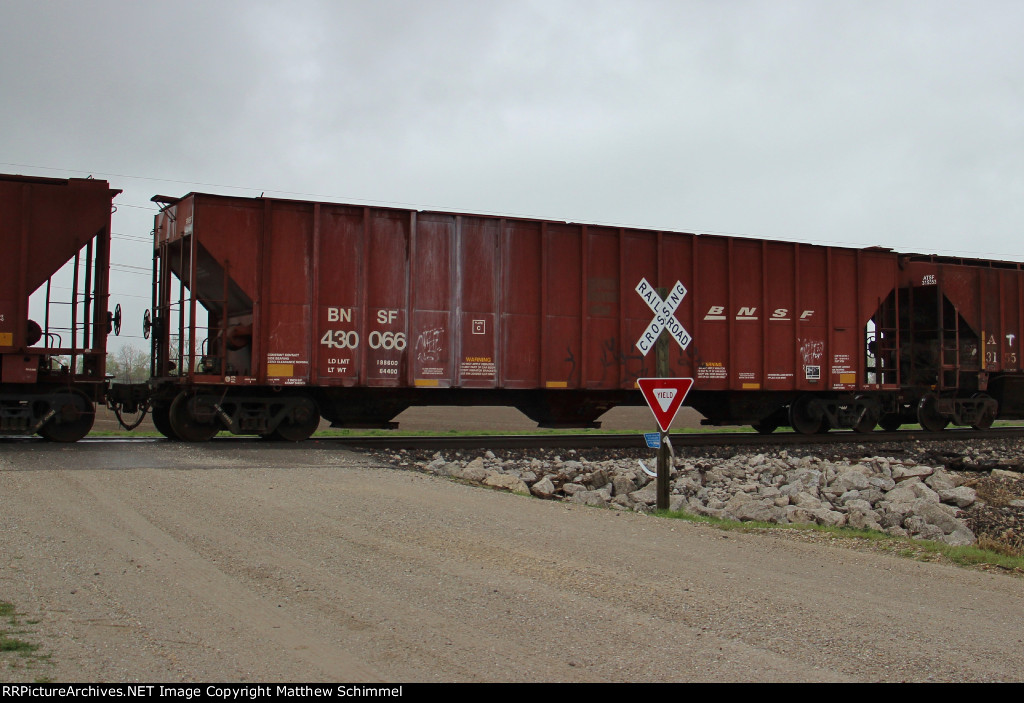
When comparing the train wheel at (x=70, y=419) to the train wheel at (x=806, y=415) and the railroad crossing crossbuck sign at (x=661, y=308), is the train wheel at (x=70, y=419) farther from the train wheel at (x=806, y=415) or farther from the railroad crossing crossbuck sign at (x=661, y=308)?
the train wheel at (x=806, y=415)

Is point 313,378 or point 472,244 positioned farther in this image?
point 472,244

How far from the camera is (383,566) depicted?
6.04m

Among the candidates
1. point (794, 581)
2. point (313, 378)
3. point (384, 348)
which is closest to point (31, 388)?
point (313, 378)

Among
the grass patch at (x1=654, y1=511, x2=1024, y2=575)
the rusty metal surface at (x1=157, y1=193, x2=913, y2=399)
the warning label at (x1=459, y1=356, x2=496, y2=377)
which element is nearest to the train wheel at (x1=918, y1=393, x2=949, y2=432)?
the rusty metal surface at (x1=157, y1=193, x2=913, y2=399)

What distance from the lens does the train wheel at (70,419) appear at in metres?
12.9

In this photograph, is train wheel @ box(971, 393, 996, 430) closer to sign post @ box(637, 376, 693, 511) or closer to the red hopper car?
the red hopper car

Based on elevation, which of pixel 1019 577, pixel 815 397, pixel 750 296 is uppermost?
pixel 750 296

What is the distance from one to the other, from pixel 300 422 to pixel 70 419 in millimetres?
3498

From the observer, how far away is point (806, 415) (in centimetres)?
1836

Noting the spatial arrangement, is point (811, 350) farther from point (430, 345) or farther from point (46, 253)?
point (46, 253)

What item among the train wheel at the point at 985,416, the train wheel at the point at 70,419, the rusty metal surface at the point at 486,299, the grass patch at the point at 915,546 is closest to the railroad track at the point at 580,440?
the train wheel at the point at 70,419

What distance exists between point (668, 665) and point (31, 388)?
12.0m

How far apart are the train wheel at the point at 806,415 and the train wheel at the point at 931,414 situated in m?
3.06
